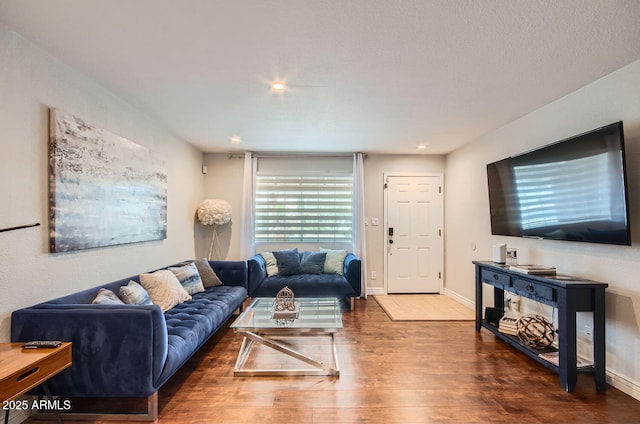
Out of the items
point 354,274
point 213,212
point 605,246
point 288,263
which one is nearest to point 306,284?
point 288,263

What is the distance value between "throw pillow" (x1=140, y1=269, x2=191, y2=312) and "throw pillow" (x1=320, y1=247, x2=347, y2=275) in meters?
2.12

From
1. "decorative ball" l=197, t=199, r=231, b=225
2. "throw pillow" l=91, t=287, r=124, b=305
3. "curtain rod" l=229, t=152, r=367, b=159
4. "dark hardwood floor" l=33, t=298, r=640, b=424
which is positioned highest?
"curtain rod" l=229, t=152, r=367, b=159

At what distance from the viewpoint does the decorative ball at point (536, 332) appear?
263 cm

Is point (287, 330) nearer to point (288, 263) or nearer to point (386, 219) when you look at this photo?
point (288, 263)

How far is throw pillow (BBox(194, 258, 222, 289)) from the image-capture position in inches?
143

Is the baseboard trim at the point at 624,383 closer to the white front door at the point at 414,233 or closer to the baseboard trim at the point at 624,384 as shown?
the baseboard trim at the point at 624,384

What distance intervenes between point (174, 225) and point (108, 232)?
1326 mm

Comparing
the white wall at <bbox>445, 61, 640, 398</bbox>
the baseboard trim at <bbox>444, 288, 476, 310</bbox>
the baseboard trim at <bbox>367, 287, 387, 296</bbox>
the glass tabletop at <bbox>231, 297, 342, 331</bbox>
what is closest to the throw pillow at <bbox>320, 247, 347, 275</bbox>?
the baseboard trim at <bbox>367, 287, 387, 296</bbox>

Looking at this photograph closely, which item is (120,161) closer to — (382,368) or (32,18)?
(32,18)

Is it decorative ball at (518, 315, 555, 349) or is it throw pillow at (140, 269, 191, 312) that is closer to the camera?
decorative ball at (518, 315, 555, 349)

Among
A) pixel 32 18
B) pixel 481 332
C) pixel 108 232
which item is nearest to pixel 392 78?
pixel 32 18

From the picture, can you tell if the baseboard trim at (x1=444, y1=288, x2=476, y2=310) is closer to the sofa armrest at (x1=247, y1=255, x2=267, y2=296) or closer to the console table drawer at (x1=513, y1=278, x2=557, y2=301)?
the console table drawer at (x1=513, y1=278, x2=557, y2=301)

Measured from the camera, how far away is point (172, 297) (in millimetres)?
2805

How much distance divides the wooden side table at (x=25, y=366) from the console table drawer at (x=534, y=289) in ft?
10.6
